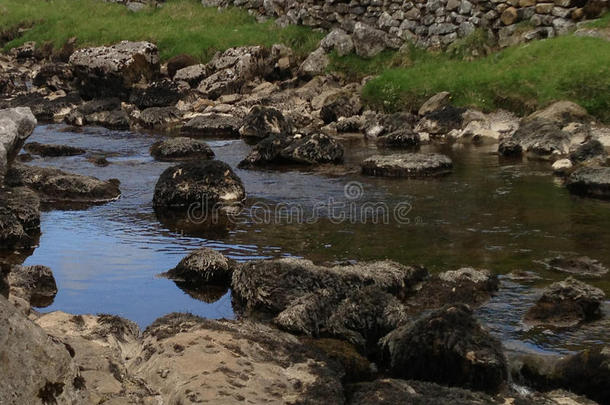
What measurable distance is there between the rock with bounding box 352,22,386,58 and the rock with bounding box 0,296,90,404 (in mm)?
28834

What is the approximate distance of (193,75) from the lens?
3588cm

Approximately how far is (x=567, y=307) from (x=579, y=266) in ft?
7.24

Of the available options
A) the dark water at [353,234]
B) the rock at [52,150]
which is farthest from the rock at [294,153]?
the rock at [52,150]

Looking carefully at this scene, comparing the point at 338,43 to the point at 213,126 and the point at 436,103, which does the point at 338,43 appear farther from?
the point at 436,103

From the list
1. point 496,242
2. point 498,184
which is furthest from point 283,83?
point 496,242

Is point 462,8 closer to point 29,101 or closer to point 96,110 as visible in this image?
point 96,110

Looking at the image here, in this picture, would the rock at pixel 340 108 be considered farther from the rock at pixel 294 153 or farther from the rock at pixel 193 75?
the rock at pixel 193 75

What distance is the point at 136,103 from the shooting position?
34719mm

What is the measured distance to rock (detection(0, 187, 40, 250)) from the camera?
1378 cm

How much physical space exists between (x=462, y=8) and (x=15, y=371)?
28.7m

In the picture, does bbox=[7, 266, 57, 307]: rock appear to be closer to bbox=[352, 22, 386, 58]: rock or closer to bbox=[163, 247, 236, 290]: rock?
bbox=[163, 247, 236, 290]: rock

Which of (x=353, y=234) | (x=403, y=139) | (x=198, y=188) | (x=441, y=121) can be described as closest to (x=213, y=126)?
(x=403, y=139)

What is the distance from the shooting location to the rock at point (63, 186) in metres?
17.6

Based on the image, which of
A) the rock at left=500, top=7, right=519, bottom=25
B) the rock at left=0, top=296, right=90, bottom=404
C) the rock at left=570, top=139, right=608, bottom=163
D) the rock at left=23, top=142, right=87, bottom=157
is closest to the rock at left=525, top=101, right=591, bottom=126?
the rock at left=570, top=139, right=608, bottom=163
